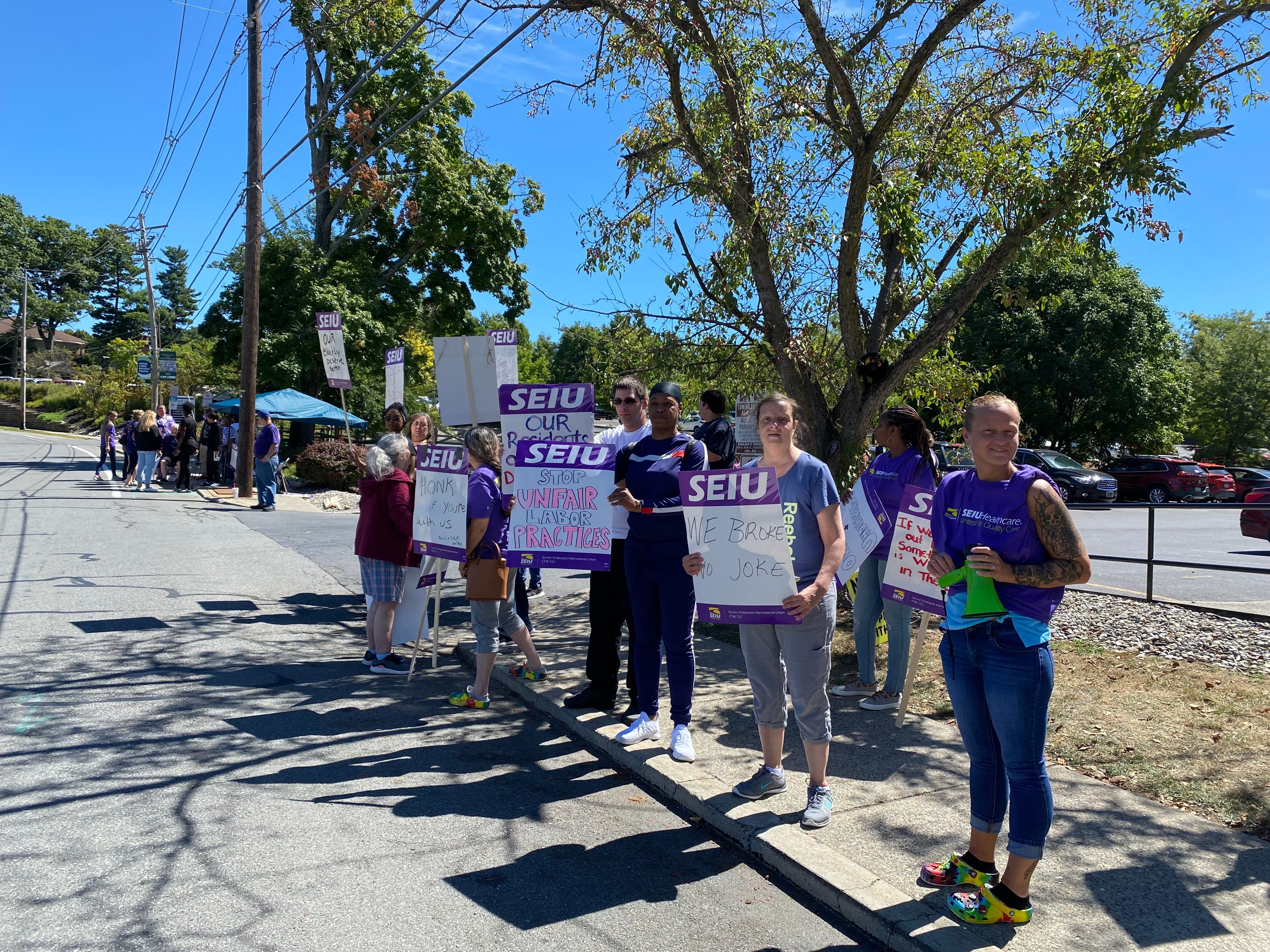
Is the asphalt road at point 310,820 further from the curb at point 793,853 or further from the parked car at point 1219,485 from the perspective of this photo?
the parked car at point 1219,485

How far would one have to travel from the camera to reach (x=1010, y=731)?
3.35 m

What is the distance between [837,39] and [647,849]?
789 cm

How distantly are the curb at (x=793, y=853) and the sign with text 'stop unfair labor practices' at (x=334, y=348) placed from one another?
12.7m

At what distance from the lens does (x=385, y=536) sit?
703 centimetres

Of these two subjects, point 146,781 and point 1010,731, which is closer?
point 1010,731

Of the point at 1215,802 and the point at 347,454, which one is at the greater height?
the point at 347,454

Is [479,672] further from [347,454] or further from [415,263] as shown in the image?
[415,263]

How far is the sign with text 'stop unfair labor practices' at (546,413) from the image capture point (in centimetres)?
730

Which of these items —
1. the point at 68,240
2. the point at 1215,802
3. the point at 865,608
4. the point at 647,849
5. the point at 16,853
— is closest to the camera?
the point at 16,853

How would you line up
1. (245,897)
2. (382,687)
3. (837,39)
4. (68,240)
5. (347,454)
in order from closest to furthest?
(245,897)
(382,687)
(837,39)
(347,454)
(68,240)

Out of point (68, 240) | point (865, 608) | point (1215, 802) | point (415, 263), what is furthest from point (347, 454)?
point (68, 240)

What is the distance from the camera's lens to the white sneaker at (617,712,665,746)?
5461mm

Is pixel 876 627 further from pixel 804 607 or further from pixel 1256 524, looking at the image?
pixel 1256 524

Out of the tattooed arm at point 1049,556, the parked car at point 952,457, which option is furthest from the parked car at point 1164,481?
the tattooed arm at point 1049,556
